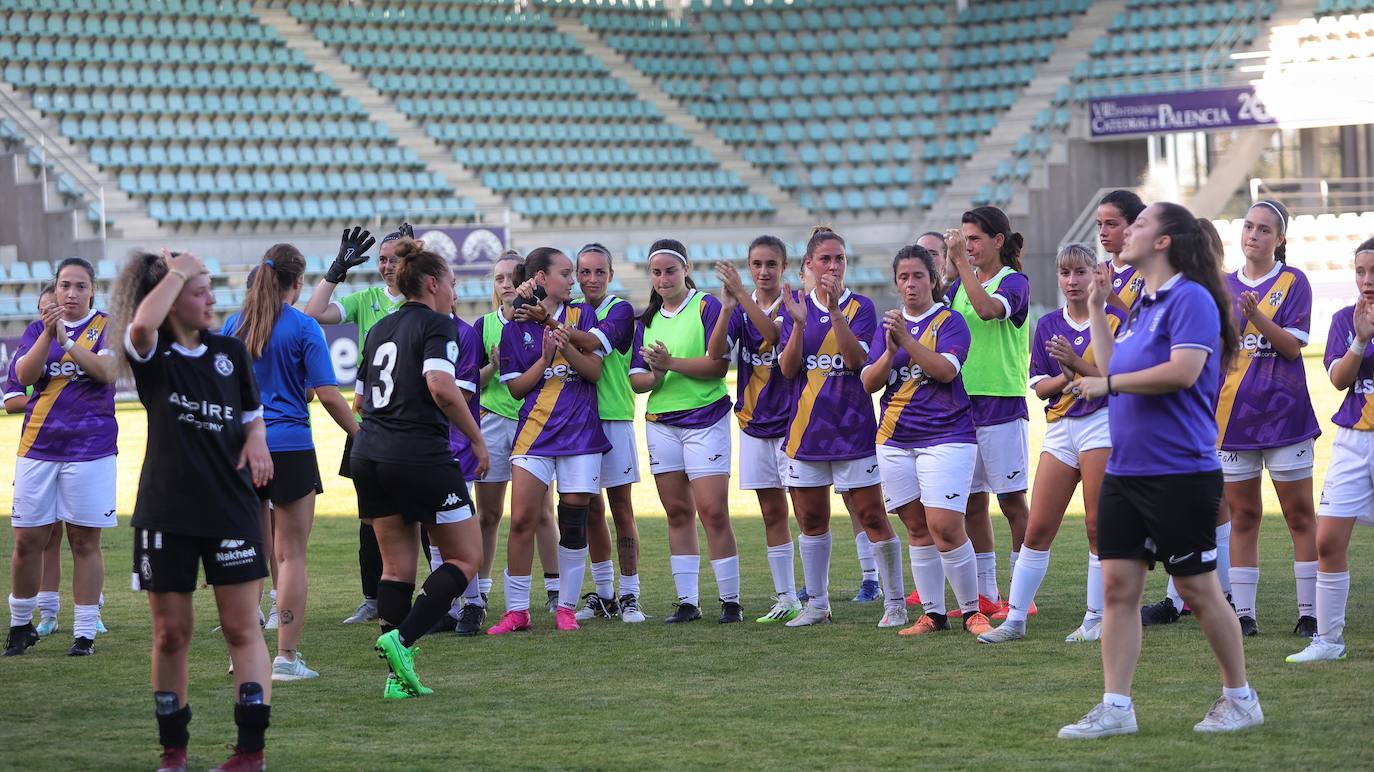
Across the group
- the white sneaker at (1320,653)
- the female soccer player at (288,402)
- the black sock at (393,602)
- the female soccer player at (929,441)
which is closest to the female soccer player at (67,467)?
the female soccer player at (288,402)

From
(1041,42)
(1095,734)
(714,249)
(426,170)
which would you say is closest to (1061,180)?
(1041,42)

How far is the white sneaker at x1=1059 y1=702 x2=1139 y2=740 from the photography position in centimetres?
576

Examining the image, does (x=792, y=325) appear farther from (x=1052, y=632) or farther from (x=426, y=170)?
(x=426, y=170)

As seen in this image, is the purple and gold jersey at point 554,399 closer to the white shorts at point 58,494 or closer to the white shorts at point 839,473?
the white shorts at point 839,473

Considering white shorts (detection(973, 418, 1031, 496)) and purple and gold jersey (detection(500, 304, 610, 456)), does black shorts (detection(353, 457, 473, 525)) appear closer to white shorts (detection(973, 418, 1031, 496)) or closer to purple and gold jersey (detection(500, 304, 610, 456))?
purple and gold jersey (detection(500, 304, 610, 456))

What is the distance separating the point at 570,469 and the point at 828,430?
1.39 m

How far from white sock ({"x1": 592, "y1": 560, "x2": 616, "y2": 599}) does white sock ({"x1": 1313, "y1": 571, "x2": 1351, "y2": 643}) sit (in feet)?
12.6

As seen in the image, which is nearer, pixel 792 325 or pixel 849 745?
pixel 849 745

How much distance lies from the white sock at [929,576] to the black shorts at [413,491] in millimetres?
2442

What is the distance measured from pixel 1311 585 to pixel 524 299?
13.9ft

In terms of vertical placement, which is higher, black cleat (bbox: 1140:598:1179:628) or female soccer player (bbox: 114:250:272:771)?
female soccer player (bbox: 114:250:272:771)

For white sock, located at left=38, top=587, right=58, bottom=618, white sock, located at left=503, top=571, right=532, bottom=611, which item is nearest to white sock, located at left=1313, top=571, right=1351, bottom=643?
white sock, located at left=503, top=571, right=532, bottom=611

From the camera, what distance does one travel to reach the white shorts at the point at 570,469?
8602 millimetres

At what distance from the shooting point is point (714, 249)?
1280 inches
